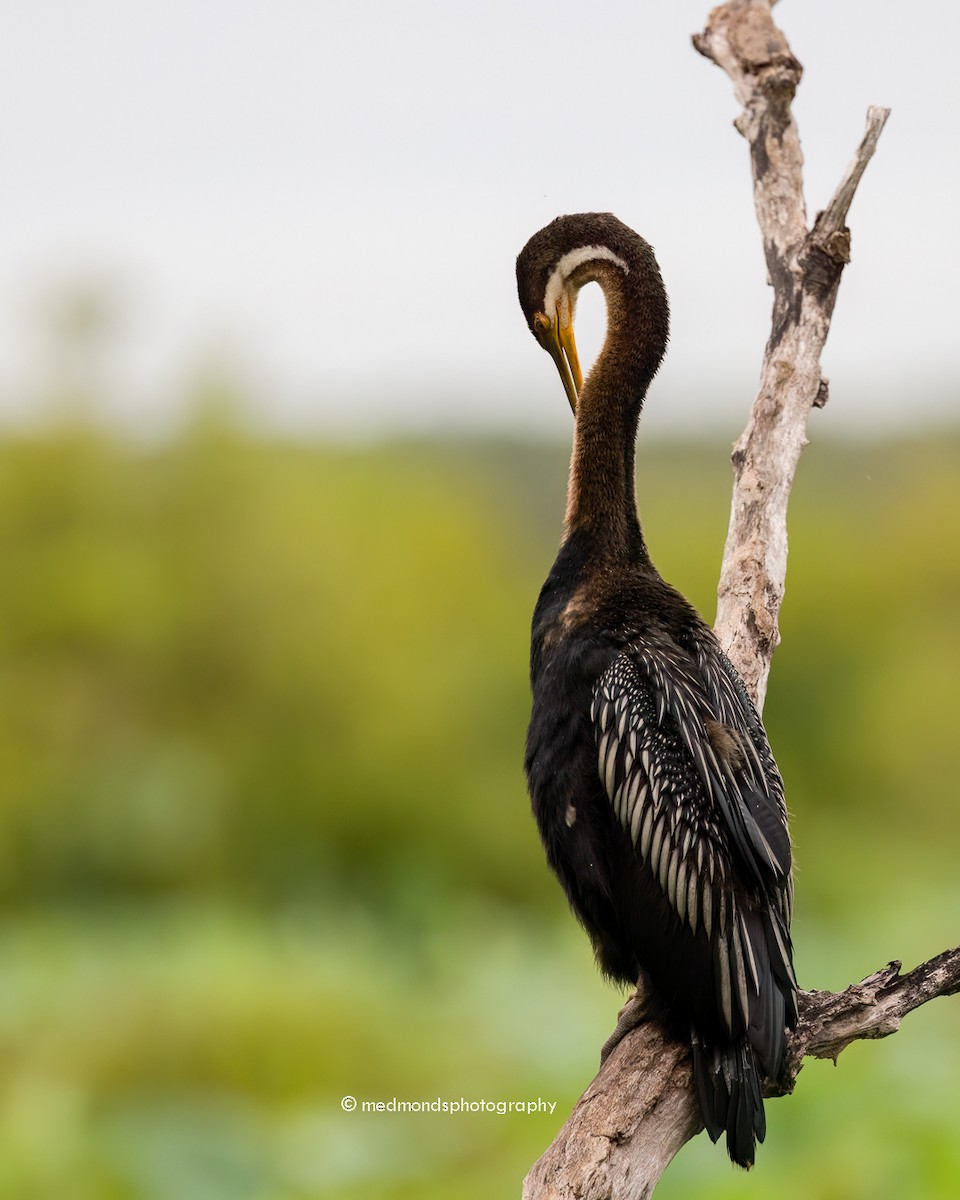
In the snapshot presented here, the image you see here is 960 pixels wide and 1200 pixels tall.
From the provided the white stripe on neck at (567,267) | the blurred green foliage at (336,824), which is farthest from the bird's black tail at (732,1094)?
the blurred green foliage at (336,824)

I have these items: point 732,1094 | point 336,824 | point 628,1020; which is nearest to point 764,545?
point 628,1020

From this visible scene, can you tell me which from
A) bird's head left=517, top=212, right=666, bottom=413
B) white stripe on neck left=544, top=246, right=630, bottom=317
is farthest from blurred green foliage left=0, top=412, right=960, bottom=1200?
white stripe on neck left=544, top=246, right=630, bottom=317

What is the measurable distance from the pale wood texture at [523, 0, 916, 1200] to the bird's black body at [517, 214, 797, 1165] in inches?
4.2

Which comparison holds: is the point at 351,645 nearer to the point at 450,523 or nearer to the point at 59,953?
the point at 450,523

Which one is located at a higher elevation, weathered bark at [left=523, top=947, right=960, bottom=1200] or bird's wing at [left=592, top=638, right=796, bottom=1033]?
bird's wing at [left=592, top=638, right=796, bottom=1033]

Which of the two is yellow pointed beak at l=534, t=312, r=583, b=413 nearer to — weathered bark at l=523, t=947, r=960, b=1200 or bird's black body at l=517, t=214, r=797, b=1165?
bird's black body at l=517, t=214, r=797, b=1165

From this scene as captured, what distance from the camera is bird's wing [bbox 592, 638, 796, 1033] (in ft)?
11.0

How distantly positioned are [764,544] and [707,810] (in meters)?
0.90

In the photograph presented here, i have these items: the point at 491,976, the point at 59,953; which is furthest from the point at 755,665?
the point at 59,953

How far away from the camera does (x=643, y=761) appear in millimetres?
3514

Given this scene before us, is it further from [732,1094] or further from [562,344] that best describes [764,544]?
[732,1094]

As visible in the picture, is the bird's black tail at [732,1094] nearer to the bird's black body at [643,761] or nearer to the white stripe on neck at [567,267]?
the bird's black body at [643,761]

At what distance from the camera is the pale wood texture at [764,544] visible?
3115 mm

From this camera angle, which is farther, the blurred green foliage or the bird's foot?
the blurred green foliage
